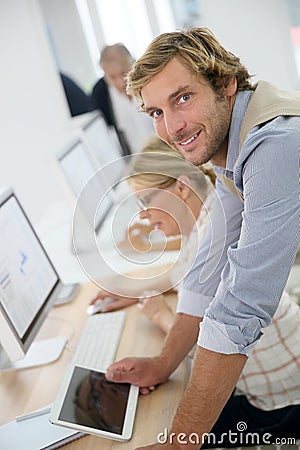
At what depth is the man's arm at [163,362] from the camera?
1382 millimetres

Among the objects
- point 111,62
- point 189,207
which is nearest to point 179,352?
point 189,207

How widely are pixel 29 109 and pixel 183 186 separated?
3.31 meters

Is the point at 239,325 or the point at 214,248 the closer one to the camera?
the point at 239,325

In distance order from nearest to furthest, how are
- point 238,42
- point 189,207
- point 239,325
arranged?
point 239,325 < point 189,207 < point 238,42

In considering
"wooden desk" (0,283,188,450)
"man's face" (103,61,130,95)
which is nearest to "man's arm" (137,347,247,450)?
"wooden desk" (0,283,188,450)

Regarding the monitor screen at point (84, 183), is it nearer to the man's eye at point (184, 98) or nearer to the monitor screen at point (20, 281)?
the monitor screen at point (20, 281)

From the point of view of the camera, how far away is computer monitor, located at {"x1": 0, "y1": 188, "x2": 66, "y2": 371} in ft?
4.84

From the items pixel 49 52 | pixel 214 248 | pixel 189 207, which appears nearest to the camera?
pixel 214 248

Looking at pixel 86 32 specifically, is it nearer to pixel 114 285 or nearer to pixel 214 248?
pixel 114 285

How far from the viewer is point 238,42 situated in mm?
4387

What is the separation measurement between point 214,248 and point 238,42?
3.21m

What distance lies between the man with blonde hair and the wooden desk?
0.06m

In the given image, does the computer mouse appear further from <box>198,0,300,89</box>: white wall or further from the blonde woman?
<box>198,0,300,89</box>: white wall

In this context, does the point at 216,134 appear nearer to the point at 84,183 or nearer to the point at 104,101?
the point at 84,183
